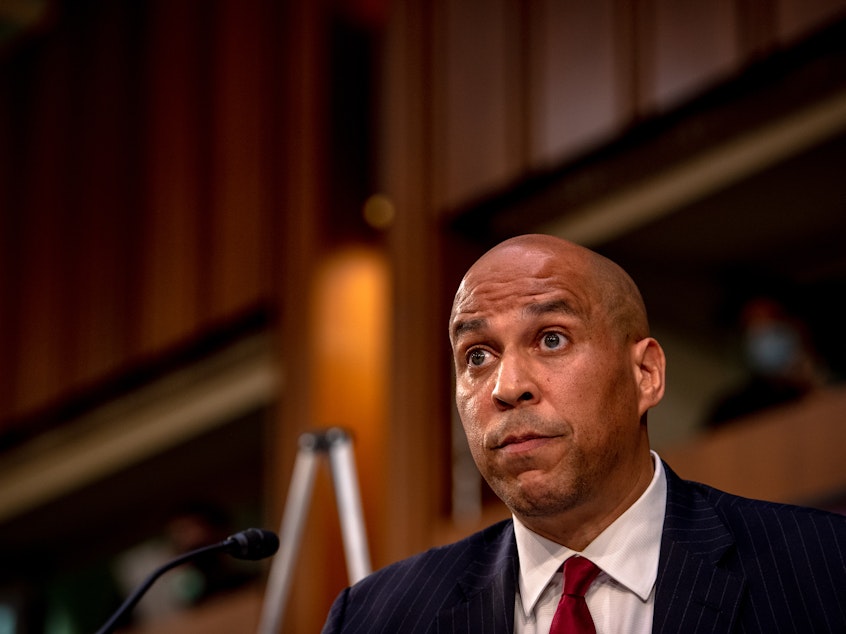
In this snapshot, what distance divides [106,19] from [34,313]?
200 cm

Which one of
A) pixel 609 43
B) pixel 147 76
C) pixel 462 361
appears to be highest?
pixel 147 76

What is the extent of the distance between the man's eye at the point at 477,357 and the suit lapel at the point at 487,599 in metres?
0.34

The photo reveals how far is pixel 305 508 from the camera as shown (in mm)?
5035

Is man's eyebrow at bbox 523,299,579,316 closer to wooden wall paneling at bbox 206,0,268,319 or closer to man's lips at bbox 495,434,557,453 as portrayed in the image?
man's lips at bbox 495,434,557,453

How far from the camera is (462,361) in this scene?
7.81ft

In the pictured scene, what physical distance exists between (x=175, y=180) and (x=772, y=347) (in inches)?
151

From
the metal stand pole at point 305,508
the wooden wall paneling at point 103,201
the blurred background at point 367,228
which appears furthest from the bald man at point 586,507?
the wooden wall paneling at point 103,201

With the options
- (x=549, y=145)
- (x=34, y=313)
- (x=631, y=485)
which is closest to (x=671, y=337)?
(x=549, y=145)

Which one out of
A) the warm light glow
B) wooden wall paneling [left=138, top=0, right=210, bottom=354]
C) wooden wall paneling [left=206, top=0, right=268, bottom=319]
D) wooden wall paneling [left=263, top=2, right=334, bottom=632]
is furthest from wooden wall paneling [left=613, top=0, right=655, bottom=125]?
wooden wall paneling [left=138, top=0, right=210, bottom=354]

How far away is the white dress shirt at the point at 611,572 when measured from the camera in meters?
2.21

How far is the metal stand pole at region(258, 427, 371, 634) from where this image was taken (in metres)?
4.75

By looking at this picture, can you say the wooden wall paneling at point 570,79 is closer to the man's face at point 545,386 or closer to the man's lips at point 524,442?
the man's face at point 545,386

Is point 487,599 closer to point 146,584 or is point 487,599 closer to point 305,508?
point 146,584

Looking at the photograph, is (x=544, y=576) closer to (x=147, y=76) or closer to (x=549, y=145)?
(x=549, y=145)
